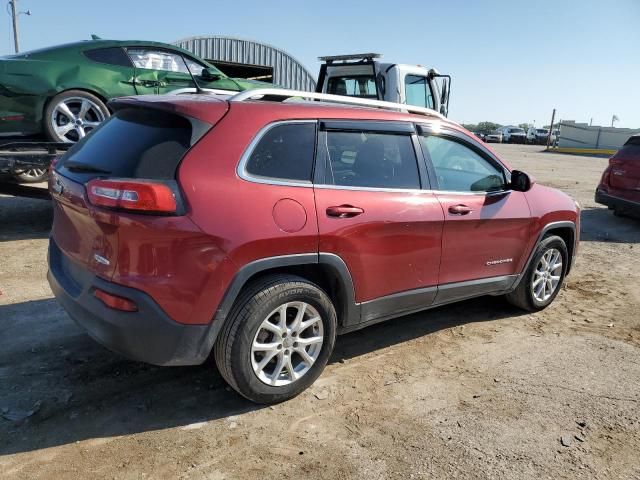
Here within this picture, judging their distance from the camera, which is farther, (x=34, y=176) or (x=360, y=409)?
(x=34, y=176)

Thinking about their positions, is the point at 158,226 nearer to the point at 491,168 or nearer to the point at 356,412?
the point at 356,412

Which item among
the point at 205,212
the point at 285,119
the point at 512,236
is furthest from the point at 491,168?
the point at 205,212

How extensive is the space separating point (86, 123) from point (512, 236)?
16.9 ft

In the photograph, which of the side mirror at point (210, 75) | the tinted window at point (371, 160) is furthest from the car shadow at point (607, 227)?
the side mirror at point (210, 75)

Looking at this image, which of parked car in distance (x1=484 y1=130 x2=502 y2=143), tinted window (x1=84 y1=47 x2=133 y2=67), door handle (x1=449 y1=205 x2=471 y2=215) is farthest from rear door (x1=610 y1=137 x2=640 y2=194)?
parked car in distance (x1=484 y1=130 x2=502 y2=143)

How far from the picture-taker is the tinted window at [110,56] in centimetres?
646

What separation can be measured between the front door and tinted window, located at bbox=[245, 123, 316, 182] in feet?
3.33

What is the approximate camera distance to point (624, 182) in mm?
8789

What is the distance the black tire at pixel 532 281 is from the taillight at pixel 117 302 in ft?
11.0

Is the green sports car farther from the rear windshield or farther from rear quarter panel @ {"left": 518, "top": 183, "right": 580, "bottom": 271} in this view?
rear quarter panel @ {"left": 518, "top": 183, "right": 580, "bottom": 271}

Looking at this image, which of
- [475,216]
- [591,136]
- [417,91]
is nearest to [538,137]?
[591,136]

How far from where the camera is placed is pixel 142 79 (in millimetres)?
6816

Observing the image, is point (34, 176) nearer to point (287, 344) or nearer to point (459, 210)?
point (287, 344)

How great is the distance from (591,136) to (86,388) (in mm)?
41206
